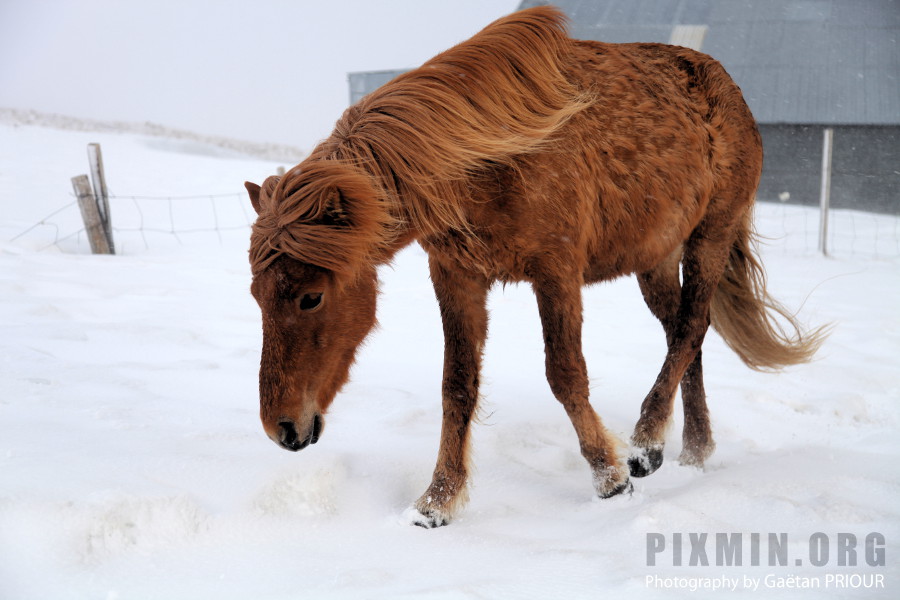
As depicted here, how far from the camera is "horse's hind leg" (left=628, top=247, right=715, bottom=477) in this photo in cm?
308

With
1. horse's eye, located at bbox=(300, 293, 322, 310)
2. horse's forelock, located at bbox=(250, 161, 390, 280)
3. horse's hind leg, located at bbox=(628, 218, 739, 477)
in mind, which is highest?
horse's forelock, located at bbox=(250, 161, 390, 280)

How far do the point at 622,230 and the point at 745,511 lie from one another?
1.19 metres

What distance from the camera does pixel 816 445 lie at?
330 centimetres

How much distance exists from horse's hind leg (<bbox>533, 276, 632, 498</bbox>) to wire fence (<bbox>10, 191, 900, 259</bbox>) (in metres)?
6.03

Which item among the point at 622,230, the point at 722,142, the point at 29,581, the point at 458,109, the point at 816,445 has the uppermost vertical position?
the point at 458,109

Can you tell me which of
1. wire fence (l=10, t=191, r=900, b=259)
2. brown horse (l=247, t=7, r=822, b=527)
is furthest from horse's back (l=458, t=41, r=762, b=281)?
wire fence (l=10, t=191, r=900, b=259)

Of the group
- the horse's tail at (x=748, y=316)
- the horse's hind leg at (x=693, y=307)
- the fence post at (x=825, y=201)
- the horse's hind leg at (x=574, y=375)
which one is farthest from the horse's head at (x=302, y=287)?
the fence post at (x=825, y=201)

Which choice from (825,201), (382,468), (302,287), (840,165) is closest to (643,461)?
(382,468)

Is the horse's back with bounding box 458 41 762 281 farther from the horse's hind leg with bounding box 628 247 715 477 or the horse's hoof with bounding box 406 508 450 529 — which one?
the horse's hoof with bounding box 406 508 450 529

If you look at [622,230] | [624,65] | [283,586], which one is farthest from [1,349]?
[624,65]

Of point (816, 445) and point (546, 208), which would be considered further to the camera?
point (816, 445)

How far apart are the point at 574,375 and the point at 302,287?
3.72 feet

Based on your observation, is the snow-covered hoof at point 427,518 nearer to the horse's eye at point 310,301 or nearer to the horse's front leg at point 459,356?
the horse's front leg at point 459,356

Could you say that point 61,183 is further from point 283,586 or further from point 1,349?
point 283,586
